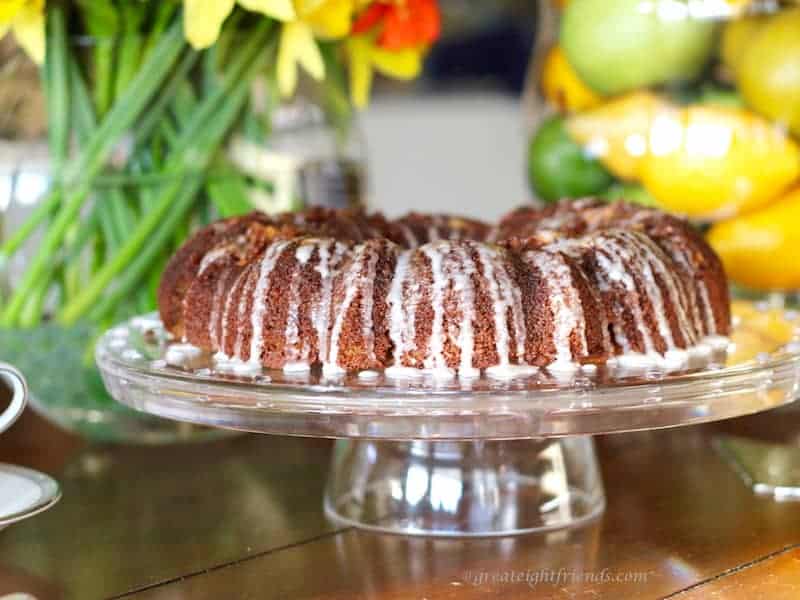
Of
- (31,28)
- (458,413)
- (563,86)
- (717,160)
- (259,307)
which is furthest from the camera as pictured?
(563,86)

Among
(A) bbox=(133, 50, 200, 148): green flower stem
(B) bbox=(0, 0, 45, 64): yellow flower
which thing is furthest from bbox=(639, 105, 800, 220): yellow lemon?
(B) bbox=(0, 0, 45, 64): yellow flower

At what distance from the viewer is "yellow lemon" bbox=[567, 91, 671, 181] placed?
3.22 ft

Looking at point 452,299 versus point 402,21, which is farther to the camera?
point 402,21

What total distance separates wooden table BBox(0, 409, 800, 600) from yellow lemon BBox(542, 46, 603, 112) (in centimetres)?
32

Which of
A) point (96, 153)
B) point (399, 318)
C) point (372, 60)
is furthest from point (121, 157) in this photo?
point (399, 318)

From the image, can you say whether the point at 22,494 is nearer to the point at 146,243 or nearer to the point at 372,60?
the point at 146,243

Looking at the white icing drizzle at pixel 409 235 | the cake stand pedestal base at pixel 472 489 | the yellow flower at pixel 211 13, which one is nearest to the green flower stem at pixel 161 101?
the yellow flower at pixel 211 13

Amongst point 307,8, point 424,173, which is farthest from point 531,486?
point 424,173

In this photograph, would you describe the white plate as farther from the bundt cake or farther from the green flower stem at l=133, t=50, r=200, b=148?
the green flower stem at l=133, t=50, r=200, b=148

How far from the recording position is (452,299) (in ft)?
2.17

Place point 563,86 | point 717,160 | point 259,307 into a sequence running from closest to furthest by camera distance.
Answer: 1. point 259,307
2. point 717,160
3. point 563,86

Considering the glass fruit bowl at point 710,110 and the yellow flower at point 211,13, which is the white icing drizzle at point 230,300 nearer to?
the yellow flower at point 211,13

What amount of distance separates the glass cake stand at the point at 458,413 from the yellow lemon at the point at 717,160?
148 mm

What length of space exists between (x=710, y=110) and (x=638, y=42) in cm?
8
